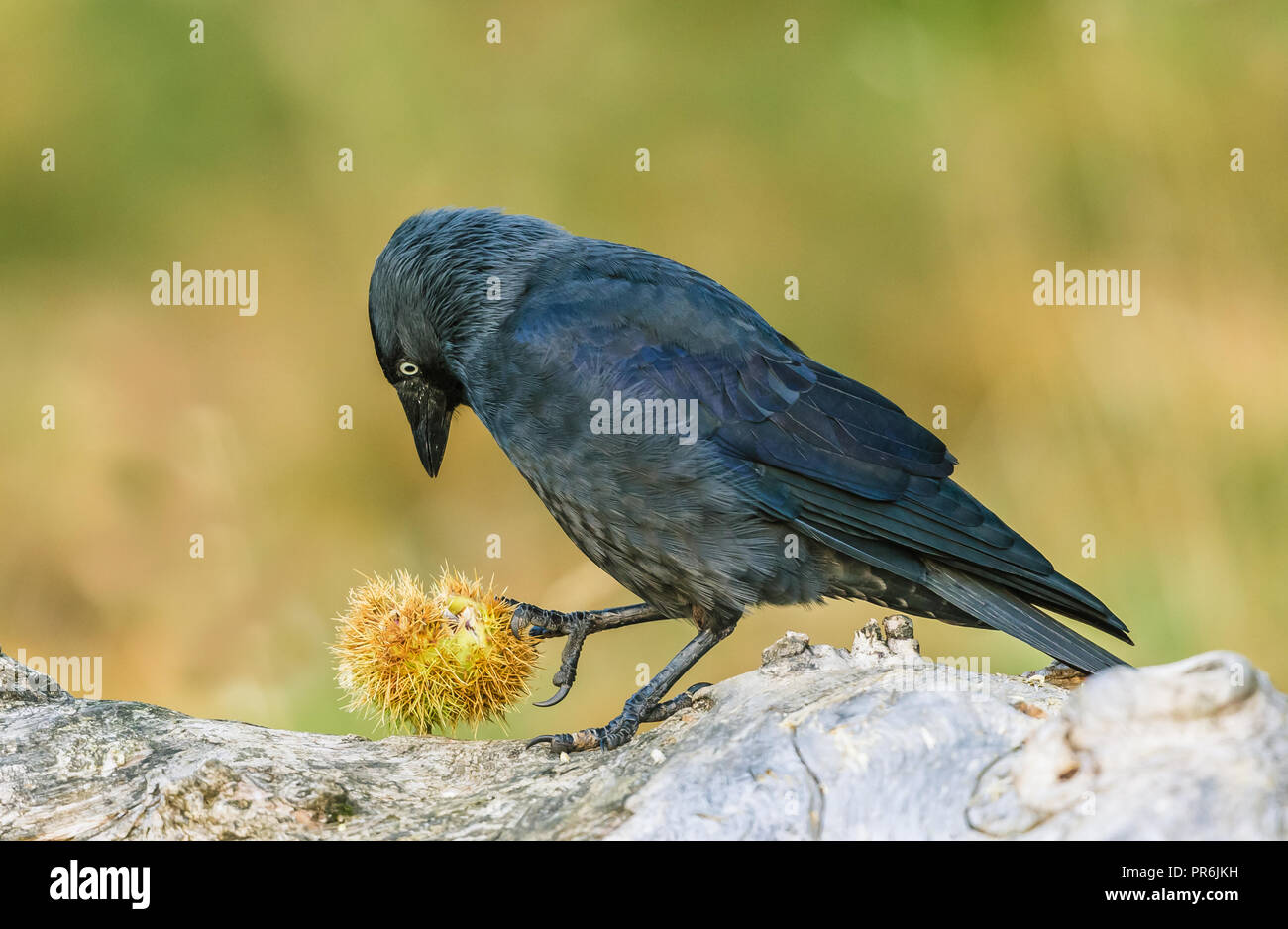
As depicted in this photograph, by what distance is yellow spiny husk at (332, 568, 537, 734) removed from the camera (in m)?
4.16

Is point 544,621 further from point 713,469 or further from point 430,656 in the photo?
point 713,469

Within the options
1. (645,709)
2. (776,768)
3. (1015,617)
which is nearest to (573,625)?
(645,709)

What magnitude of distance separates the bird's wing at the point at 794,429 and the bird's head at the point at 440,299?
22cm

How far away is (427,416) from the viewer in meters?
5.29

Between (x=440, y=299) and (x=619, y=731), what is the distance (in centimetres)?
185

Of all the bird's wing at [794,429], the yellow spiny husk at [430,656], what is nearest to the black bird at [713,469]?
the bird's wing at [794,429]

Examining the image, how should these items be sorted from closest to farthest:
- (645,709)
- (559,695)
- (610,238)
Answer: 1. (645,709)
2. (559,695)
3. (610,238)

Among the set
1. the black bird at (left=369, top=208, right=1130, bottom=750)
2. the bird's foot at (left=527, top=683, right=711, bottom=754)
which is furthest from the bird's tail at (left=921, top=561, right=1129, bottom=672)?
the bird's foot at (left=527, top=683, right=711, bottom=754)

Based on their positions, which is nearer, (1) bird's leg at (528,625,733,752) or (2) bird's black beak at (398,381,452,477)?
(1) bird's leg at (528,625,733,752)

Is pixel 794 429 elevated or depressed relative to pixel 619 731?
elevated

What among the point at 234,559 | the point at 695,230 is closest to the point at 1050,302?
the point at 695,230

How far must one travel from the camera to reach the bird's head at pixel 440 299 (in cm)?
492

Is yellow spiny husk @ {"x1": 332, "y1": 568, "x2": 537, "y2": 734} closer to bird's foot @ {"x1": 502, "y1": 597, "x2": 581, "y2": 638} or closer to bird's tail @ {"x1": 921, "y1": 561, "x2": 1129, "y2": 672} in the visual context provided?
bird's foot @ {"x1": 502, "y1": 597, "x2": 581, "y2": 638}

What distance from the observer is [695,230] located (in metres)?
7.78
